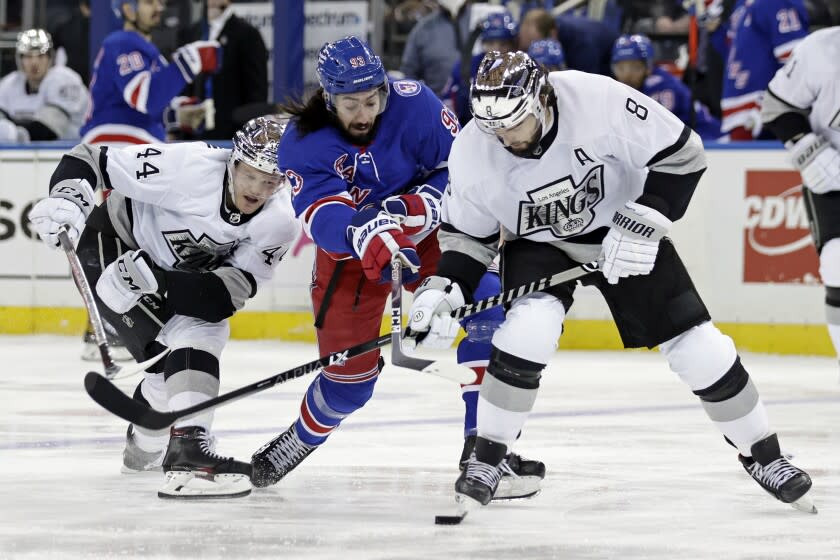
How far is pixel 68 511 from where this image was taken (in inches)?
129

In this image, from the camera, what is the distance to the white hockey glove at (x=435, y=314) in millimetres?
3143

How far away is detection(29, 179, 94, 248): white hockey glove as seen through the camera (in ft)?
11.7

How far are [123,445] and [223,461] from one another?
0.82 m

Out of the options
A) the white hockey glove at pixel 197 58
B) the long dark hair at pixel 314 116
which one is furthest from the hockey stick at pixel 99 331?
the white hockey glove at pixel 197 58

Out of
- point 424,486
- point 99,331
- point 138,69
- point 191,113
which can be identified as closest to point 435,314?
point 424,486

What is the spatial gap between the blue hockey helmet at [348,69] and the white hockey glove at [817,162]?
1.79 metres

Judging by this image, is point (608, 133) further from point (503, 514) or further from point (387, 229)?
point (503, 514)

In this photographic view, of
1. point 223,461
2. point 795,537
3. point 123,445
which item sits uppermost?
point 795,537

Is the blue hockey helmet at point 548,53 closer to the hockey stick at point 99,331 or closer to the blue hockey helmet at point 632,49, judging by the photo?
the blue hockey helmet at point 632,49

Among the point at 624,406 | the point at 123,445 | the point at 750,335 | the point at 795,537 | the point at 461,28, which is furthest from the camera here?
the point at 461,28

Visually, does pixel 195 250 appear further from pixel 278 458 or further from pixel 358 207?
pixel 278 458

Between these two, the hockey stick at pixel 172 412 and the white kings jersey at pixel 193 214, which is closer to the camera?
the hockey stick at pixel 172 412

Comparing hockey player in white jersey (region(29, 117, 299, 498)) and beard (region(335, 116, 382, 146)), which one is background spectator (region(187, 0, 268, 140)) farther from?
beard (region(335, 116, 382, 146))

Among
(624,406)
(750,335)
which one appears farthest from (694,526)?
(750,335)
